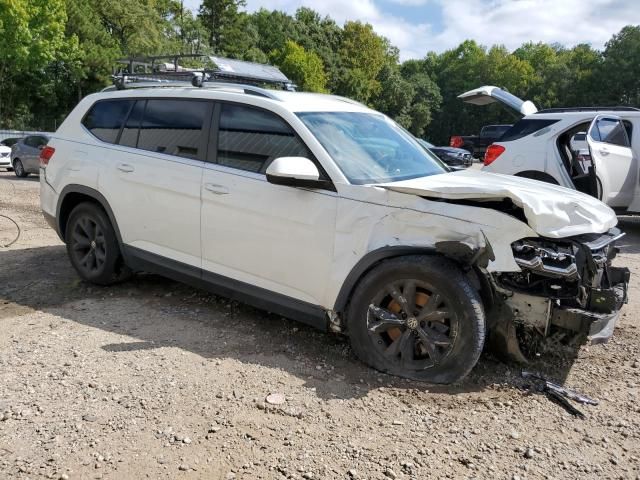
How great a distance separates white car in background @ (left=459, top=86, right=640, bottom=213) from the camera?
8.09 m

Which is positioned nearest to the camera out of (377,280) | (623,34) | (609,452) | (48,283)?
(609,452)

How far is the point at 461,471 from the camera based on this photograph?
268cm

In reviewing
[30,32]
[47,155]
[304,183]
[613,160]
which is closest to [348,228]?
[304,183]

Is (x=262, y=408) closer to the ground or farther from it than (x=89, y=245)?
closer to the ground

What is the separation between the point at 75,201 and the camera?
5.33 meters

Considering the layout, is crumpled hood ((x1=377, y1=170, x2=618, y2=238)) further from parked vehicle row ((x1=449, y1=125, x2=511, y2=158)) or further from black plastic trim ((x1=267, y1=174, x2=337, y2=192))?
parked vehicle row ((x1=449, y1=125, x2=511, y2=158))

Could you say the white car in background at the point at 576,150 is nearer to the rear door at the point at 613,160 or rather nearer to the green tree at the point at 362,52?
the rear door at the point at 613,160

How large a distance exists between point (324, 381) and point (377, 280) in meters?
0.73

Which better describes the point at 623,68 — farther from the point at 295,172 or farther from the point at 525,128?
the point at 295,172

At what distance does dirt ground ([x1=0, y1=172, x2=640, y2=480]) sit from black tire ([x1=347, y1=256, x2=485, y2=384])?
15 cm

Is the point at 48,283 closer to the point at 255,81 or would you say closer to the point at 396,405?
the point at 255,81

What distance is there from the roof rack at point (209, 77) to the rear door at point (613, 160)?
16.1 ft

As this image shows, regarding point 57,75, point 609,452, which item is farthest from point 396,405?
point 57,75

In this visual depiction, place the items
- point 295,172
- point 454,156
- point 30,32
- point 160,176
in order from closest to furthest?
point 295,172 < point 160,176 < point 454,156 < point 30,32
